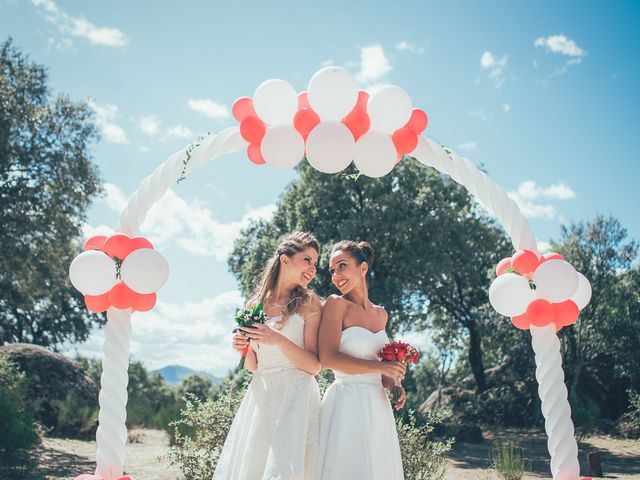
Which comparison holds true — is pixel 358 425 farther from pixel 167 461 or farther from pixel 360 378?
pixel 167 461

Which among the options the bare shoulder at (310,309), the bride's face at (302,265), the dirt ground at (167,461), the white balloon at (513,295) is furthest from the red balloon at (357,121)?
the dirt ground at (167,461)

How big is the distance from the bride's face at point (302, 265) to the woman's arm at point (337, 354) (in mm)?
284

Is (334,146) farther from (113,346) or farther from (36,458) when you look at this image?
(36,458)

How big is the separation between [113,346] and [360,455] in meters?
2.10

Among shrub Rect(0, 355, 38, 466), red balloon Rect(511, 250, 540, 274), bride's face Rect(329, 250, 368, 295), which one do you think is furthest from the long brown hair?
shrub Rect(0, 355, 38, 466)

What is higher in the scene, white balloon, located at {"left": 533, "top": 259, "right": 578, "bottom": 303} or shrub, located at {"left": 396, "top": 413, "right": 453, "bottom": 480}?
white balloon, located at {"left": 533, "top": 259, "right": 578, "bottom": 303}

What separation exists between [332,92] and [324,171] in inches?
26.3

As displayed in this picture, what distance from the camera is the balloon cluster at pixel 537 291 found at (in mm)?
4449

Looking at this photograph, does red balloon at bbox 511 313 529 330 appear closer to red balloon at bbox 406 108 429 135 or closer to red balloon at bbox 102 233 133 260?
red balloon at bbox 406 108 429 135

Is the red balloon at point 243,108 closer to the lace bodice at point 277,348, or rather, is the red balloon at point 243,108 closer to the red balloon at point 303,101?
the red balloon at point 303,101

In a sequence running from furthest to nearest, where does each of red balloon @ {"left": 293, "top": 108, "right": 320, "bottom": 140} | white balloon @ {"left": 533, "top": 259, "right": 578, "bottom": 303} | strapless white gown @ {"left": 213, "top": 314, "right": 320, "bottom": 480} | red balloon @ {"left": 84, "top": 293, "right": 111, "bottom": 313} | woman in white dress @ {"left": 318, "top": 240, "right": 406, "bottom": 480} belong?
red balloon @ {"left": 293, "top": 108, "right": 320, "bottom": 140} < white balloon @ {"left": 533, "top": 259, "right": 578, "bottom": 303} < red balloon @ {"left": 84, "top": 293, "right": 111, "bottom": 313} < woman in white dress @ {"left": 318, "top": 240, "right": 406, "bottom": 480} < strapless white gown @ {"left": 213, "top": 314, "right": 320, "bottom": 480}

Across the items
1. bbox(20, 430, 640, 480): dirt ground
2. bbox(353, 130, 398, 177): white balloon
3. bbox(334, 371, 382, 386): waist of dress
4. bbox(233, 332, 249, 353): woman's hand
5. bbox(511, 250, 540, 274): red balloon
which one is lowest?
bbox(20, 430, 640, 480): dirt ground

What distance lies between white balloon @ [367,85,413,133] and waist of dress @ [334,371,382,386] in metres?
2.11

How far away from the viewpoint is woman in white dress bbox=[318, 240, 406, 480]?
382 cm
